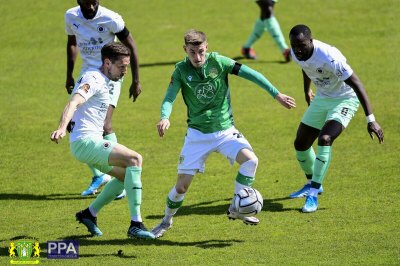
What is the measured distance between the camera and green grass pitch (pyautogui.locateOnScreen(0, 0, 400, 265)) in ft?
Result: 33.2

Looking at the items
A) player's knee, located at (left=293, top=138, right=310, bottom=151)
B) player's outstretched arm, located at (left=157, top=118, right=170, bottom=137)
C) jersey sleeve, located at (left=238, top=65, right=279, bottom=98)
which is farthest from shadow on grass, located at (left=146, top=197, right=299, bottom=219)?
jersey sleeve, located at (left=238, top=65, right=279, bottom=98)

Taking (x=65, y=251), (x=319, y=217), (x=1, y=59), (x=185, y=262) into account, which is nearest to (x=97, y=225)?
(x=65, y=251)

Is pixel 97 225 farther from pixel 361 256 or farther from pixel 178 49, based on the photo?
pixel 178 49

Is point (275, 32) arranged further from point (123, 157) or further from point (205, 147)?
point (123, 157)

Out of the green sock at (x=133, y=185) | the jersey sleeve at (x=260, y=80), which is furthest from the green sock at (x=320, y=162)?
the green sock at (x=133, y=185)

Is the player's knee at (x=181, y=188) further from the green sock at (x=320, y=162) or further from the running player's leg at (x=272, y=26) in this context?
the running player's leg at (x=272, y=26)

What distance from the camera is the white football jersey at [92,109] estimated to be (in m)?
10.1

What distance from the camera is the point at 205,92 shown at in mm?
10578

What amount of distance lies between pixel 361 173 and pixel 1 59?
450 inches

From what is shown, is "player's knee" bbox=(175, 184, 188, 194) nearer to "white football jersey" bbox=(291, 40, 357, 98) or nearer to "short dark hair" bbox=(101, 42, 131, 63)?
"short dark hair" bbox=(101, 42, 131, 63)

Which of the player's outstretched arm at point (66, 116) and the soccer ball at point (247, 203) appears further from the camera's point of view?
the soccer ball at point (247, 203)

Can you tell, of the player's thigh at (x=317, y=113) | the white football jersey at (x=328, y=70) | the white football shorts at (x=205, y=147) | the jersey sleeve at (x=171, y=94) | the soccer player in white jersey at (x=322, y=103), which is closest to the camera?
the jersey sleeve at (x=171, y=94)

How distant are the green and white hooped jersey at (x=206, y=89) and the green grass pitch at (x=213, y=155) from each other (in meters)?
1.46

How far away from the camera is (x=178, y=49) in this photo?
870 inches
